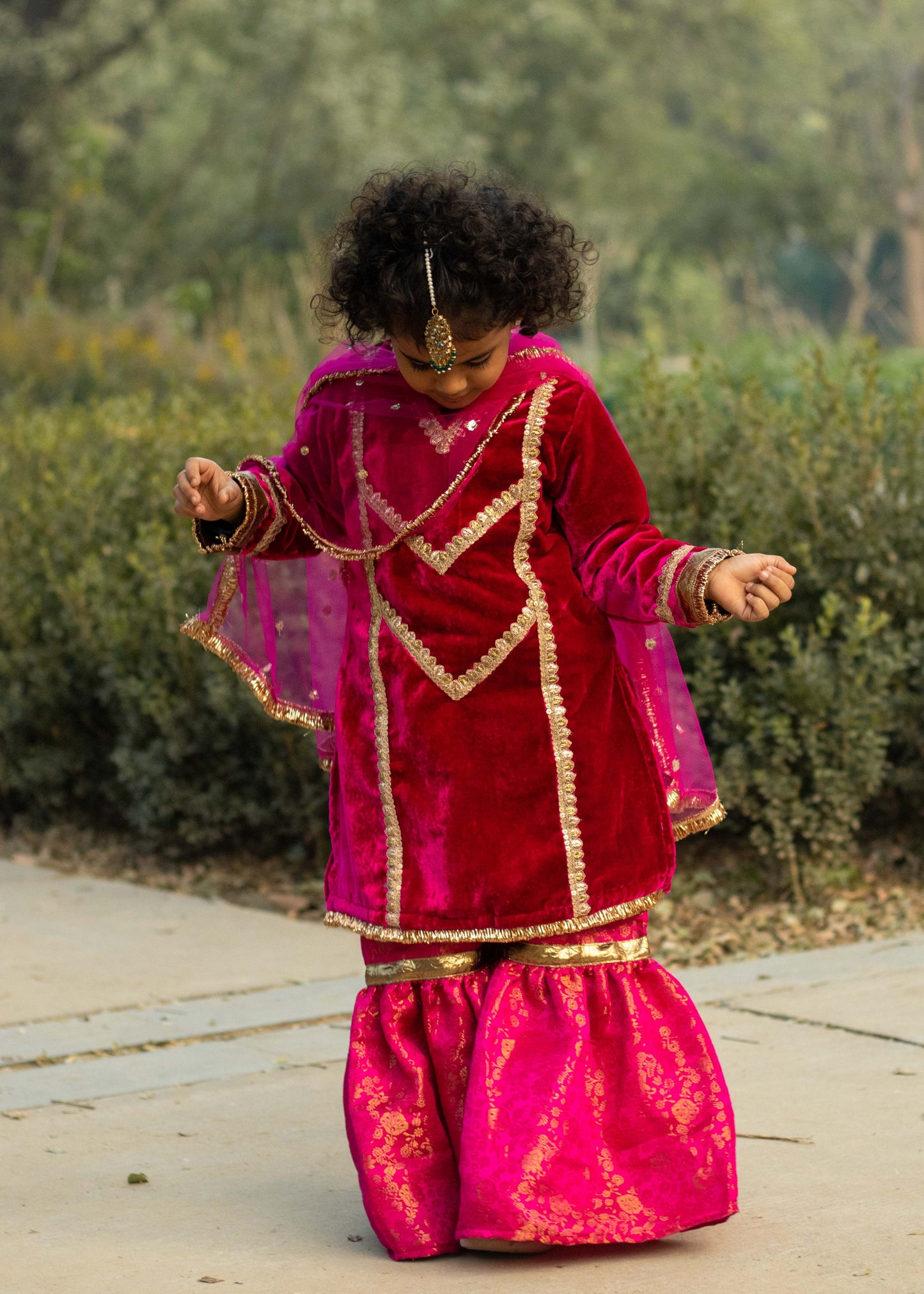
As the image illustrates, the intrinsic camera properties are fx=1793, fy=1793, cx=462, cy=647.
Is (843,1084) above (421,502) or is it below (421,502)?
below

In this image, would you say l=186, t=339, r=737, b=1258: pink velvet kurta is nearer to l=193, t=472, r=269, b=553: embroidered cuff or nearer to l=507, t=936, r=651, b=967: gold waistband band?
l=507, t=936, r=651, b=967: gold waistband band

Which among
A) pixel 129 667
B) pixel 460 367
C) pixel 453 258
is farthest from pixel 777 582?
pixel 129 667

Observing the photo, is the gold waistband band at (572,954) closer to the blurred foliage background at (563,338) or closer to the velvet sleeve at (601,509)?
the velvet sleeve at (601,509)

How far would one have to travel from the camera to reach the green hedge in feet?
17.0

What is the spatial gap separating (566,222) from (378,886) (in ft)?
3.79

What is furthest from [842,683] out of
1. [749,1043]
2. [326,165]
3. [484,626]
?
[326,165]

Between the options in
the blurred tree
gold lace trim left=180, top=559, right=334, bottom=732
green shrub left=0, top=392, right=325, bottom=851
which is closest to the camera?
gold lace trim left=180, top=559, right=334, bottom=732

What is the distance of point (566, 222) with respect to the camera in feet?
9.89

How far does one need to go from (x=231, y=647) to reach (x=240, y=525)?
0.41 meters

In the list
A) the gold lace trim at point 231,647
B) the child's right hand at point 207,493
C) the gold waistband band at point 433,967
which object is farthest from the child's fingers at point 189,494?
the gold waistband band at point 433,967

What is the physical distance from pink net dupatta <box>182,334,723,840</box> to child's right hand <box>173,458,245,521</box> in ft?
0.36

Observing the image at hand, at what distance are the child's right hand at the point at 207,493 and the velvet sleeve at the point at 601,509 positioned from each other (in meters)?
0.53

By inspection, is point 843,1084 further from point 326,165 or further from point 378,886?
point 326,165

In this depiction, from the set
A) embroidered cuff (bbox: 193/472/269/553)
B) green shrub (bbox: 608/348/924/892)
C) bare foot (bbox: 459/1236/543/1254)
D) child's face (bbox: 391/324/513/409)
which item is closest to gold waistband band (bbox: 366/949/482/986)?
bare foot (bbox: 459/1236/543/1254)
